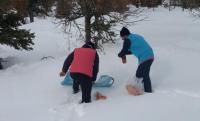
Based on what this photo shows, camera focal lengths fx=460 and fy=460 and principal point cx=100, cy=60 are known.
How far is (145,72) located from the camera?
1080cm

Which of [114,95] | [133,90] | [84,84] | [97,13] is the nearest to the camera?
[84,84]

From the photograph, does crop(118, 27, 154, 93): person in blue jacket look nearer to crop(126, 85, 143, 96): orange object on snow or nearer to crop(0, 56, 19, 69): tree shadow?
crop(126, 85, 143, 96): orange object on snow

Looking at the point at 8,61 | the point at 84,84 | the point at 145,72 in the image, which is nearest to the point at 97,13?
the point at 8,61

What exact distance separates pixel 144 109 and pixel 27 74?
569 cm

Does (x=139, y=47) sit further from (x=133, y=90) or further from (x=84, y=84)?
(x=84, y=84)

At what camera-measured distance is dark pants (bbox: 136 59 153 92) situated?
10773 millimetres

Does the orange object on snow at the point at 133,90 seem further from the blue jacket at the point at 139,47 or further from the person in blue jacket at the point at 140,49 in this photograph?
the blue jacket at the point at 139,47

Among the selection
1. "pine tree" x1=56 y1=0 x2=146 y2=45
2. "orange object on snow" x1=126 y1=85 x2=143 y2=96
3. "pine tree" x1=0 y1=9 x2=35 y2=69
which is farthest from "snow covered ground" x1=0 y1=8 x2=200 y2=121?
"pine tree" x1=0 y1=9 x2=35 y2=69

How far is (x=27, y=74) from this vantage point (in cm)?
1417

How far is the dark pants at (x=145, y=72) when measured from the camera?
10.8 m

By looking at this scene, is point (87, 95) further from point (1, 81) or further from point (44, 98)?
point (1, 81)

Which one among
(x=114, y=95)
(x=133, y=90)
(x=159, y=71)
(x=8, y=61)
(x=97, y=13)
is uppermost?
(x=97, y=13)

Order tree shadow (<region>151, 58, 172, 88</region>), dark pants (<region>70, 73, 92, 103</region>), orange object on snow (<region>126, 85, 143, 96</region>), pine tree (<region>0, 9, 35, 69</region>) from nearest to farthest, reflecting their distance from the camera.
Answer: dark pants (<region>70, 73, 92, 103</region>) → orange object on snow (<region>126, 85, 143, 96</region>) → tree shadow (<region>151, 58, 172, 88</region>) → pine tree (<region>0, 9, 35, 69</region>)

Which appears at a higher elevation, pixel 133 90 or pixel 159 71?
pixel 159 71
